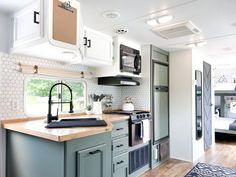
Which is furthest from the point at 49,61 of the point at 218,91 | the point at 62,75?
the point at 218,91

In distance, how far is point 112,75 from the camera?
3.28 metres

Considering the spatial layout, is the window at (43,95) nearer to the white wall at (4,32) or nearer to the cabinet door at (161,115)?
the white wall at (4,32)

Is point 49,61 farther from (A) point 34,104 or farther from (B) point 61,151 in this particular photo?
(B) point 61,151

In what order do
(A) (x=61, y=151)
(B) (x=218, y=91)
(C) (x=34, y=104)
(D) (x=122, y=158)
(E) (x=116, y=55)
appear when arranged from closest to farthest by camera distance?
(A) (x=61, y=151) < (C) (x=34, y=104) < (D) (x=122, y=158) < (E) (x=116, y=55) < (B) (x=218, y=91)

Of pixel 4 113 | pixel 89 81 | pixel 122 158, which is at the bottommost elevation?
pixel 122 158

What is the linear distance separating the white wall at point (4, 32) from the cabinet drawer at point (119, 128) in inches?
66.4

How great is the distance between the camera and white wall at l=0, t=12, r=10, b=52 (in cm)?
234

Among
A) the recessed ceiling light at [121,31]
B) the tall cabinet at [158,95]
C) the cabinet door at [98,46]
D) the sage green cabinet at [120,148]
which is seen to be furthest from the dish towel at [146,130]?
the recessed ceiling light at [121,31]

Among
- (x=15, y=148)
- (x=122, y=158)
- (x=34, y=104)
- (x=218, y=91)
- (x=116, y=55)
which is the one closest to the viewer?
(x=15, y=148)

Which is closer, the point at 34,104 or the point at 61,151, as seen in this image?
the point at 61,151

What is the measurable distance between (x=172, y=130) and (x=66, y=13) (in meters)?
3.21

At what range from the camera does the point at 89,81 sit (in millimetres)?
3451

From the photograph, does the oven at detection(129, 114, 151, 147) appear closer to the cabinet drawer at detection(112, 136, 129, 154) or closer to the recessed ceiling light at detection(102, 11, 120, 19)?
the cabinet drawer at detection(112, 136, 129, 154)

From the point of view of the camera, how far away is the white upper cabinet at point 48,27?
1877 millimetres
